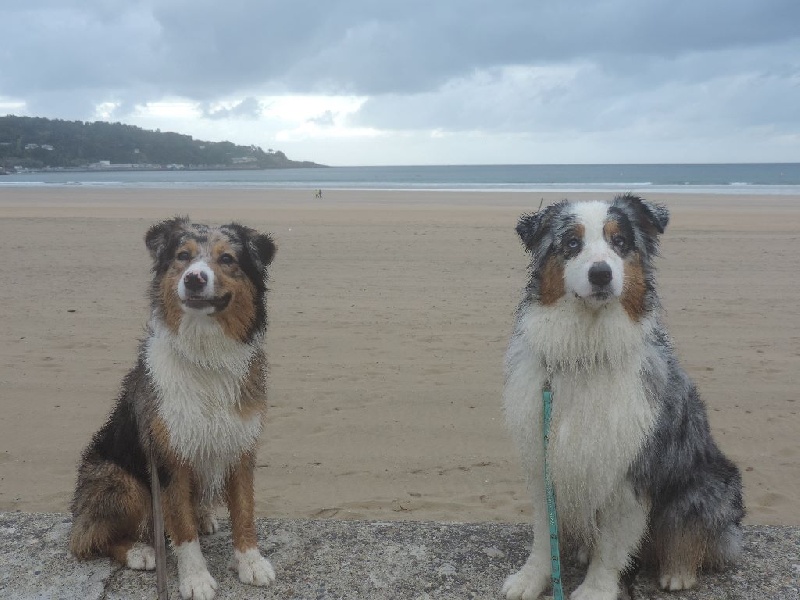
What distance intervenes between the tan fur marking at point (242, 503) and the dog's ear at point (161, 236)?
1.03 metres

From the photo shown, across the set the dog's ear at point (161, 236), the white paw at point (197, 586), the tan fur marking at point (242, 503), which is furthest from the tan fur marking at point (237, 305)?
the white paw at point (197, 586)

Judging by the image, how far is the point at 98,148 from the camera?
107m

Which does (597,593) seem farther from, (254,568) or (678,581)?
(254,568)

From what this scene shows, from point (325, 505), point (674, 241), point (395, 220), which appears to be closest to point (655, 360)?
point (325, 505)

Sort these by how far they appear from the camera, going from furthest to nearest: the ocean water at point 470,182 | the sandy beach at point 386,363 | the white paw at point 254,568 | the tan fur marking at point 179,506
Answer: the ocean water at point 470,182 → the sandy beach at point 386,363 → the white paw at point 254,568 → the tan fur marking at point 179,506

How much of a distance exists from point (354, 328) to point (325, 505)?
429 cm

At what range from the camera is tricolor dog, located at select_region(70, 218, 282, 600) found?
A: 10.3 feet

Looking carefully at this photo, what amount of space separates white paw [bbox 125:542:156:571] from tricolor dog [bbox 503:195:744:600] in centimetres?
166

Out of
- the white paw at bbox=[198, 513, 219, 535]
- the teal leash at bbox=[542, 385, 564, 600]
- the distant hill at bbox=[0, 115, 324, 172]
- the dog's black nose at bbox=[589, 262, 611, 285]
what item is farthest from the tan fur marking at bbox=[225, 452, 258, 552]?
the distant hill at bbox=[0, 115, 324, 172]

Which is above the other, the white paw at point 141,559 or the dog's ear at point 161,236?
the dog's ear at point 161,236

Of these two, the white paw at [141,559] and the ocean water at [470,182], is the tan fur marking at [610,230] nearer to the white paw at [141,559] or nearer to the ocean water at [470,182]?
the white paw at [141,559]

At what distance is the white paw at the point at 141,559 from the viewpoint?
334cm

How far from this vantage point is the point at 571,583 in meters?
3.31

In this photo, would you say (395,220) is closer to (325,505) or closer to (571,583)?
(325,505)
